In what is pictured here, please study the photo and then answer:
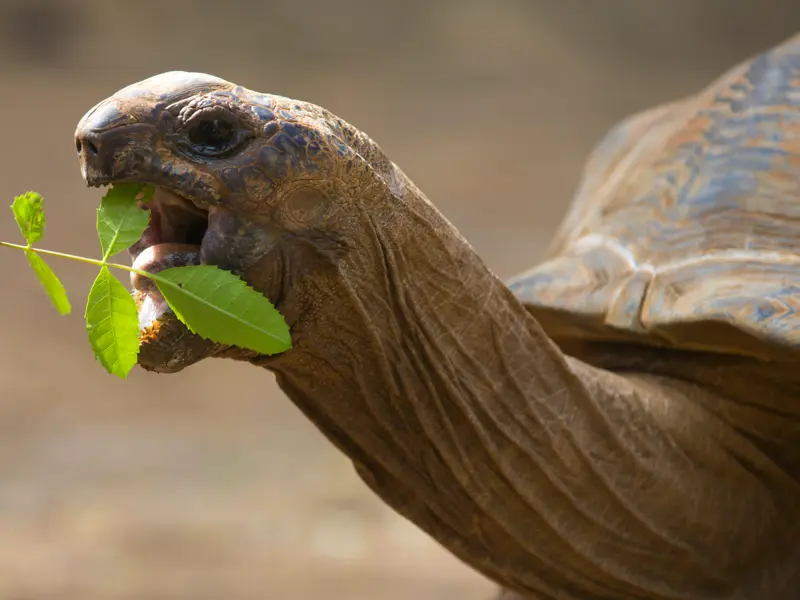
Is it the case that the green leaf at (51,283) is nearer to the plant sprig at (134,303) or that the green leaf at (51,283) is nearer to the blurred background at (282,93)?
the plant sprig at (134,303)

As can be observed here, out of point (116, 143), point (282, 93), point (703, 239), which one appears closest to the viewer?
point (116, 143)

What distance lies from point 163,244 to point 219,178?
115 mm

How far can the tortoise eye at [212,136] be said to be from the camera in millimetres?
1186

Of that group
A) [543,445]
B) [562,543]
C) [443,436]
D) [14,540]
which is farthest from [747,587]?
[14,540]

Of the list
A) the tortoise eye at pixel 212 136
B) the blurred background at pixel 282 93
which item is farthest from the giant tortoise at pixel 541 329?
the blurred background at pixel 282 93

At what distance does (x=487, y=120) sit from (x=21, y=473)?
342cm

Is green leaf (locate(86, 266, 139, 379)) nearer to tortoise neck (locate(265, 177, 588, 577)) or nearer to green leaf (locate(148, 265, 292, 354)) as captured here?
green leaf (locate(148, 265, 292, 354))

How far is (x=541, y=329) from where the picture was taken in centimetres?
161

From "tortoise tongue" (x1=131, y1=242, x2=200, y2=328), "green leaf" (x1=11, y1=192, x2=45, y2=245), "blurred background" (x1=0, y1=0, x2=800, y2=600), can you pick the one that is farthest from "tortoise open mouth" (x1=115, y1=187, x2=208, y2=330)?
"blurred background" (x1=0, y1=0, x2=800, y2=600)

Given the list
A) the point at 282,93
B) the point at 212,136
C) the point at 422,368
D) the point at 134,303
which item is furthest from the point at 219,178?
the point at 282,93

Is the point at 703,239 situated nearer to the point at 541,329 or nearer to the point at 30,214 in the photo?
the point at 541,329

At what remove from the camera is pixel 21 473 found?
12.8 ft

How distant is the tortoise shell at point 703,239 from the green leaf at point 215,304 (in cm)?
88

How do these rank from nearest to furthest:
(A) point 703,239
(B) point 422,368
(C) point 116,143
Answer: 1. (C) point 116,143
2. (B) point 422,368
3. (A) point 703,239
